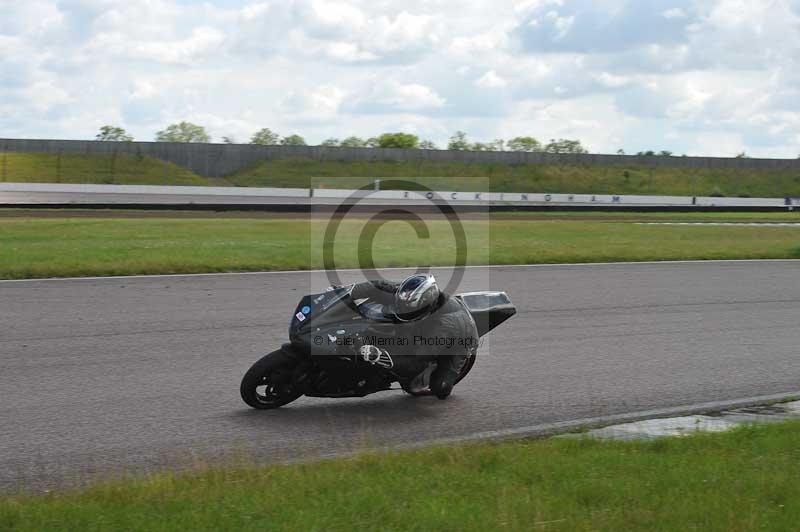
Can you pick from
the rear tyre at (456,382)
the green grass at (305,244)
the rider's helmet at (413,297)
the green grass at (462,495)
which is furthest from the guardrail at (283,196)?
the green grass at (462,495)

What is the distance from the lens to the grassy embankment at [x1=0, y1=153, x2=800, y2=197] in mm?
52969

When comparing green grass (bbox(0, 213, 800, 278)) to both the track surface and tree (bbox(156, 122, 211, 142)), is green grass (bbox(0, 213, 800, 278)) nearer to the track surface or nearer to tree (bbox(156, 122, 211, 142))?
the track surface

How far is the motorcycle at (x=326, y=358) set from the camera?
7363 mm

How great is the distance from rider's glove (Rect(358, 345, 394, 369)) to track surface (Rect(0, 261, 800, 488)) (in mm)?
515

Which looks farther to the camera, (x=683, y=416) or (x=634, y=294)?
(x=634, y=294)

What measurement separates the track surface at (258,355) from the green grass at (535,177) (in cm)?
3881

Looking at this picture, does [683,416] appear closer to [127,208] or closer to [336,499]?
[336,499]

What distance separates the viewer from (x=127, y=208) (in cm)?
3045

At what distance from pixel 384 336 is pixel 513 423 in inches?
52.4

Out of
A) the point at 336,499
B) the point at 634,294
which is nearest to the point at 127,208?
the point at 634,294

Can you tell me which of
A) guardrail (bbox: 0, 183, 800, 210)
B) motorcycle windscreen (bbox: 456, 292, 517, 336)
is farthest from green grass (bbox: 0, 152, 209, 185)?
motorcycle windscreen (bbox: 456, 292, 517, 336)

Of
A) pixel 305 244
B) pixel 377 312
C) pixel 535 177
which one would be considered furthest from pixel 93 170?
pixel 377 312

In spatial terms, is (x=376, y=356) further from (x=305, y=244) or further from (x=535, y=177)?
(x=535, y=177)

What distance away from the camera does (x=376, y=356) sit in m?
7.52
